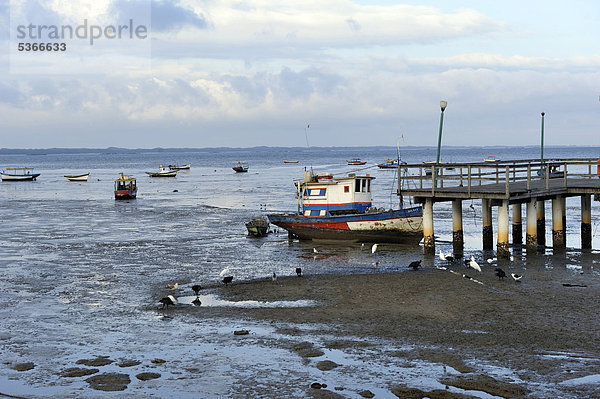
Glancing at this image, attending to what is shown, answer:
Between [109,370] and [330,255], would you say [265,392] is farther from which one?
[330,255]

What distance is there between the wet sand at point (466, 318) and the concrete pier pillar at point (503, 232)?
1.69 meters

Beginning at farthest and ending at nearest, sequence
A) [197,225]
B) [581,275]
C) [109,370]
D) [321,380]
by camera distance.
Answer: [197,225]
[581,275]
[109,370]
[321,380]

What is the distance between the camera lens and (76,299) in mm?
20734

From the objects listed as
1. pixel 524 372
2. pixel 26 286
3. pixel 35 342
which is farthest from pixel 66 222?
pixel 524 372

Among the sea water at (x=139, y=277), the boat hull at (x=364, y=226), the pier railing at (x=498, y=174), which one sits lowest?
the sea water at (x=139, y=277)

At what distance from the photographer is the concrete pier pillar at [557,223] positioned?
28562 mm

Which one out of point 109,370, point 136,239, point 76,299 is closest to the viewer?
point 109,370

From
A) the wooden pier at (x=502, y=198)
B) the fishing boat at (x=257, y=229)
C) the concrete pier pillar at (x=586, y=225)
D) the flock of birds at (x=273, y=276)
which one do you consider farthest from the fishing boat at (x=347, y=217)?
the concrete pier pillar at (x=586, y=225)

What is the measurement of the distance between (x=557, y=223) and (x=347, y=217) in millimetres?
9266

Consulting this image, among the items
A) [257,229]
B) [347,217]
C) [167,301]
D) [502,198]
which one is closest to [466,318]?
[167,301]

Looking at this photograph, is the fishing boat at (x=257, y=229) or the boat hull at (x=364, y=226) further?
the fishing boat at (x=257, y=229)

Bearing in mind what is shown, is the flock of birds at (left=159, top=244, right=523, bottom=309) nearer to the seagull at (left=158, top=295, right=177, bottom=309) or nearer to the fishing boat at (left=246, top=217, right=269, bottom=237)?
the seagull at (left=158, top=295, right=177, bottom=309)

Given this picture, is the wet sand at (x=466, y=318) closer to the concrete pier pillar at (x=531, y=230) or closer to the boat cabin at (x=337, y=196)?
the concrete pier pillar at (x=531, y=230)

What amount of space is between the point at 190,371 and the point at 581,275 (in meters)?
14.1
